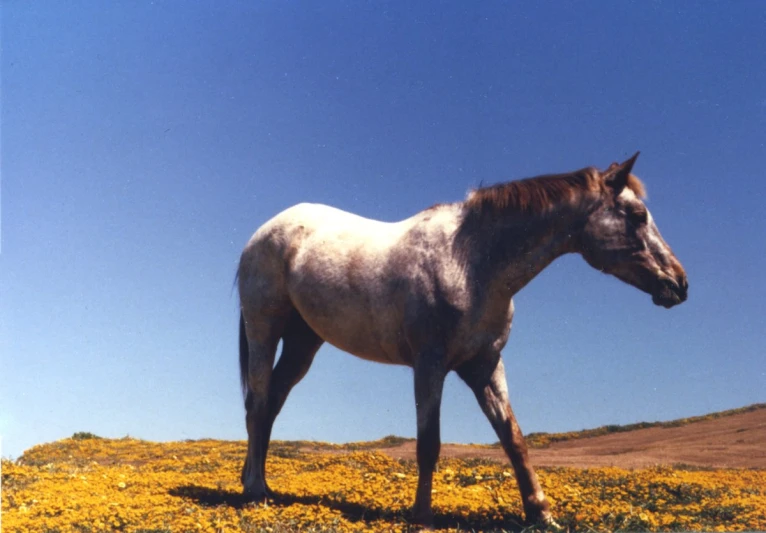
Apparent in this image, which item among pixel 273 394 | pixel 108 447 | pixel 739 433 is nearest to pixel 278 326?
pixel 273 394

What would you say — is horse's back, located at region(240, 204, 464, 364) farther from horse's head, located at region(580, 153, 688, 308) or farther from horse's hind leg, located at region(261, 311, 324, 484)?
horse's head, located at region(580, 153, 688, 308)

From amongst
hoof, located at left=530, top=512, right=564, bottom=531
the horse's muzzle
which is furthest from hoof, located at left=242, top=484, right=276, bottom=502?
the horse's muzzle

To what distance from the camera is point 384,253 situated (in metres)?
6.70

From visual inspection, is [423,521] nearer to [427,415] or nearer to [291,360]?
[427,415]

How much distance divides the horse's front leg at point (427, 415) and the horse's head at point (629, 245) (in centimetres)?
173

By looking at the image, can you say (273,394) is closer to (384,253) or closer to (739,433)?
(384,253)

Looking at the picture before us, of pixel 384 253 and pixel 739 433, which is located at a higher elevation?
pixel 384 253

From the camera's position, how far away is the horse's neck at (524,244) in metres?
6.28

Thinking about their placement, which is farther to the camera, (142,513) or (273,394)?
(273,394)

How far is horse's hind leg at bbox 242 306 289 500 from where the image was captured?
779cm

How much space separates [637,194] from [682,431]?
22.7m

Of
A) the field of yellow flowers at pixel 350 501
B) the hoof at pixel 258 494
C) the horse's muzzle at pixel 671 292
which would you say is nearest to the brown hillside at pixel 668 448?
the field of yellow flowers at pixel 350 501

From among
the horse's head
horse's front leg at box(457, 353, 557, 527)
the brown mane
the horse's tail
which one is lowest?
horse's front leg at box(457, 353, 557, 527)

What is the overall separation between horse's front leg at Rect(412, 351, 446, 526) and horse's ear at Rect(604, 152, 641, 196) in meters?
2.18
